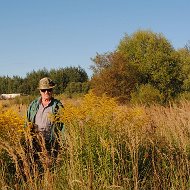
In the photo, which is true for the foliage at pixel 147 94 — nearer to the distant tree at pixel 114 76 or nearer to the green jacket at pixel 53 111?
the distant tree at pixel 114 76

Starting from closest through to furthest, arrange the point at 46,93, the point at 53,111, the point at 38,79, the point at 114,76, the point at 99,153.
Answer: the point at 99,153 < the point at 53,111 < the point at 46,93 < the point at 114,76 < the point at 38,79

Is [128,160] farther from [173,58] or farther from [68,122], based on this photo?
[173,58]

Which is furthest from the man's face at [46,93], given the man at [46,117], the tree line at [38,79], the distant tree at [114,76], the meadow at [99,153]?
the tree line at [38,79]

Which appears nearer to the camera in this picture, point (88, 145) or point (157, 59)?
point (88, 145)

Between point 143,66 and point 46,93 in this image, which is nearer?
point 46,93

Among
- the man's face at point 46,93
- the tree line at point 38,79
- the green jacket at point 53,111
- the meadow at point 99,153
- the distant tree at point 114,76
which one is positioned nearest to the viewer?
the meadow at point 99,153

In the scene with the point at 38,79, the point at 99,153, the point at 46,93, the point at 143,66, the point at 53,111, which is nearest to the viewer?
the point at 99,153

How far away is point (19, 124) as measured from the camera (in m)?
5.80

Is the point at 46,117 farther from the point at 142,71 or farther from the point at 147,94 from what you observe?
the point at 142,71

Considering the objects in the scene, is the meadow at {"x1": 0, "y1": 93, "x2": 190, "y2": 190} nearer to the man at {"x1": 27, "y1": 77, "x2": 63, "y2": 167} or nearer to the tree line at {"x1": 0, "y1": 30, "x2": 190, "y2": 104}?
the man at {"x1": 27, "y1": 77, "x2": 63, "y2": 167}

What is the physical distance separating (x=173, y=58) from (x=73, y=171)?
2499cm

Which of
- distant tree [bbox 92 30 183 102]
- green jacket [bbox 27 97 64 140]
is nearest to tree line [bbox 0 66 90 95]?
distant tree [bbox 92 30 183 102]

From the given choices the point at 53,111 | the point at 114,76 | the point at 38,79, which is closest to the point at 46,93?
the point at 53,111

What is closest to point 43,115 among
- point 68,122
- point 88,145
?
point 68,122
